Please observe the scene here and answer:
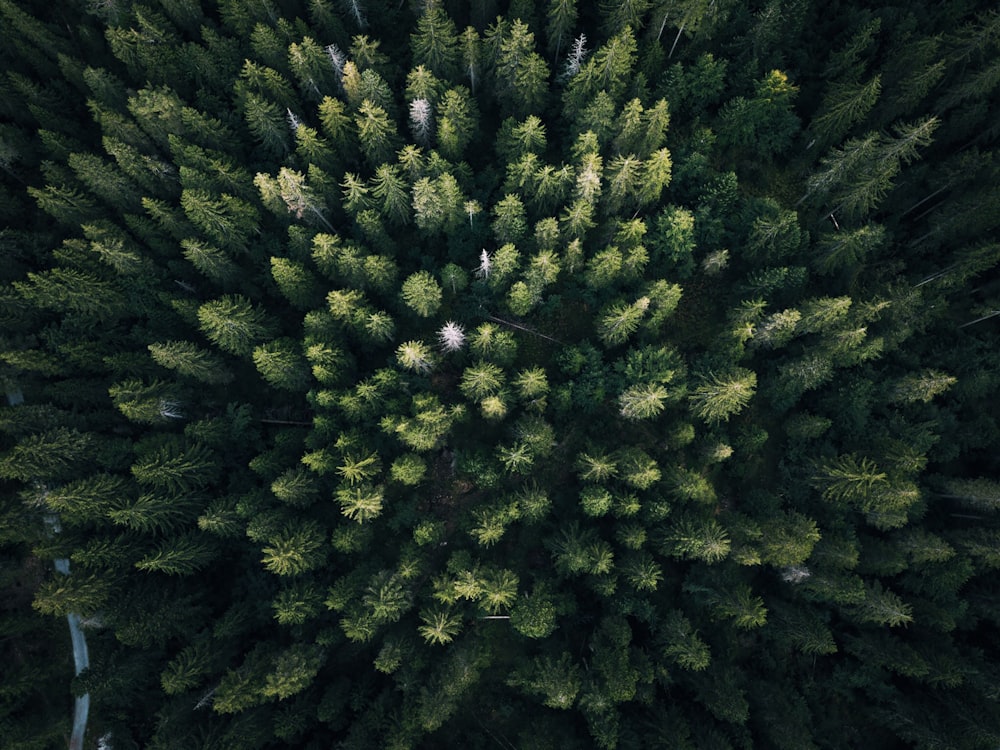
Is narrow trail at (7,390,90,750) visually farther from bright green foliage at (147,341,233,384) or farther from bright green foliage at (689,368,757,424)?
bright green foliage at (689,368,757,424)

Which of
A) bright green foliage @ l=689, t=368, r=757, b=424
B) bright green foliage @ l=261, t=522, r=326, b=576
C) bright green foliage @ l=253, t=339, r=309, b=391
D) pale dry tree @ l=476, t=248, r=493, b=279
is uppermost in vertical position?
pale dry tree @ l=476, t=248, r=493, b=279

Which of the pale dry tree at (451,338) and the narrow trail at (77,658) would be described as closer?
the pale dry tree at (451,338)

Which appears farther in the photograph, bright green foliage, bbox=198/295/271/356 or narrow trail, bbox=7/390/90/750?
narrow trail, bbox=7/390/90/750

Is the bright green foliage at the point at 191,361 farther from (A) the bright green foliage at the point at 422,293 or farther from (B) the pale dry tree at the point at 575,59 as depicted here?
(B) the pale dry tree at the point at 575,59

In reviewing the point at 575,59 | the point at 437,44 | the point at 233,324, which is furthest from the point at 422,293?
the point at 575,59

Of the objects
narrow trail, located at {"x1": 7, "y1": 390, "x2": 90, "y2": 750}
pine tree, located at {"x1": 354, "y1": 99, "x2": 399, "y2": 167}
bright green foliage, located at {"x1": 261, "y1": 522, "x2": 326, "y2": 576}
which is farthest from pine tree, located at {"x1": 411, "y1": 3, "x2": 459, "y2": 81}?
narrow trail, located at {"x1": 7, "y1": 390, "x2": 90, "y2": 750}

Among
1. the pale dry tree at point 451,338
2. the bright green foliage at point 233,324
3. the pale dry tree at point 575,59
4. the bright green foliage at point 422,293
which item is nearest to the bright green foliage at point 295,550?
the bright green foliage at point 233,324
